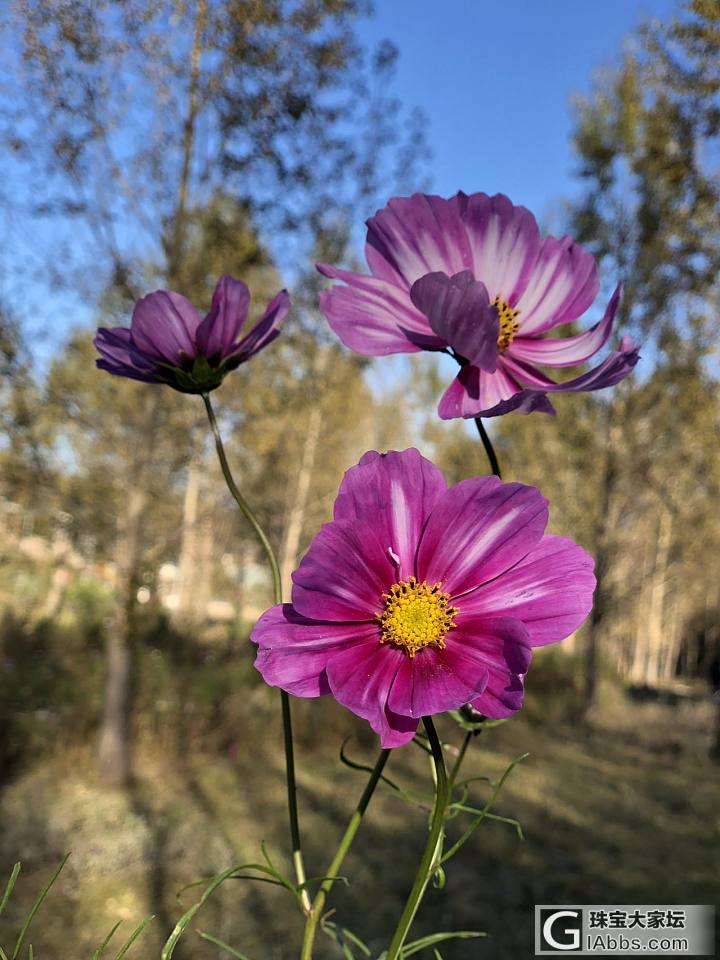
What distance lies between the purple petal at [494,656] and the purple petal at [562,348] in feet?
0.63

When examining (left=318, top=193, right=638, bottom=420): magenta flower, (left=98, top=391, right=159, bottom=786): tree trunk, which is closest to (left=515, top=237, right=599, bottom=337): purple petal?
(left=318, top=193, right=638, bottom=420): magenta flower

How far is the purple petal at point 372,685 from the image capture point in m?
0.38

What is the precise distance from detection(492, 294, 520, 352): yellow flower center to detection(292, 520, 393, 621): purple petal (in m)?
0.17

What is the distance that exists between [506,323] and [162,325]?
0.82 feet

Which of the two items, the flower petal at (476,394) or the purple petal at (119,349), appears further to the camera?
the purple petal at (119,349)

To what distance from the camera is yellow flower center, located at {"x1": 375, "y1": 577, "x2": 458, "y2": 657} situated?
16.1 inches

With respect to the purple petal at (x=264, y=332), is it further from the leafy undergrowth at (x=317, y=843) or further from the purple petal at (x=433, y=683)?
the leafy undergrowth at (x=317, y=843)

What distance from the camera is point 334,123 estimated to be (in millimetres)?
5582

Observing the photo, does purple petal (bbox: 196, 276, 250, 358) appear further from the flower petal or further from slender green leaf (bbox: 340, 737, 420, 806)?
slender green leaf (bbox: 340, 737, 420, 806)

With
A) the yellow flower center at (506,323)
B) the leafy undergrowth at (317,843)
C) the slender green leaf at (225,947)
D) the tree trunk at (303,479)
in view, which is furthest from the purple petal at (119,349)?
the tree trunk at (303,479)

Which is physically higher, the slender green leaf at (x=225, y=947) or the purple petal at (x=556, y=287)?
the purple petal at (x=556, y=287)

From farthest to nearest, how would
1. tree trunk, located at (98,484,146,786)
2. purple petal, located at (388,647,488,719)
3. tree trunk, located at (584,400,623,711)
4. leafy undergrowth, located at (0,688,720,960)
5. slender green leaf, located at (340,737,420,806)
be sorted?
tree trunk, located at (584,400,623,711) → tree trunk, located at (98,484,146,786) → leafy undergrowth, located at (0,688,720,960) → slender green leaf, located at (340,737,420,806) → purple petal, located at (388,647,488,719)

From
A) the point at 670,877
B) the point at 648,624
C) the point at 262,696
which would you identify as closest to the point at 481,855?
the point at 670,877

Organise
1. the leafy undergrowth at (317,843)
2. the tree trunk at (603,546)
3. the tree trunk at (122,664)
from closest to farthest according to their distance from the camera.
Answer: the leafy undergrowth at (317,843), the tree trunk at (122,664), the tree trunk at (603,546)
